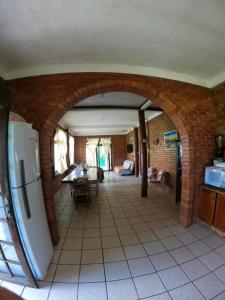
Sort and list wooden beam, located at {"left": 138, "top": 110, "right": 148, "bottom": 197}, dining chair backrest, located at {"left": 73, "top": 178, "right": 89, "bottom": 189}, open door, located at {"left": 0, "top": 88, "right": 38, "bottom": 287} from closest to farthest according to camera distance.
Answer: open door, located at {"left": 0, "top": 88, "right": 38, "bottom": 287}
dining chair backrest, located at {"left": 73, "top": 178, "right": 89, "bottom": 189}
wooden beam, located at {"left": 138, "top": 110, "right": 148, "bottom": 197}

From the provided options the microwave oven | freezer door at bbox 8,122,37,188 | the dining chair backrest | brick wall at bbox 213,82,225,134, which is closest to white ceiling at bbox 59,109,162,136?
the dining chair backrest

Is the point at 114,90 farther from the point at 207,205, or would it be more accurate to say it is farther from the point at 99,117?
the point at 99,117

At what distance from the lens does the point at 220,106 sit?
2.83 m

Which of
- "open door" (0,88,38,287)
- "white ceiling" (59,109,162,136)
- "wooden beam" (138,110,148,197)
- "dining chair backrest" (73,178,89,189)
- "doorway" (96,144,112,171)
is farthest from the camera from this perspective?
"doorway" (96,144,112,171)

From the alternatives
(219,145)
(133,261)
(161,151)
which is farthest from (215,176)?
(161,151)

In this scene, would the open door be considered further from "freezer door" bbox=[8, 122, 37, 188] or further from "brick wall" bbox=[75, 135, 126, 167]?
"brick wall" bbox=[75, 135, 126, 167]

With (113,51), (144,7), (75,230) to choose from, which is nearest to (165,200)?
(75,230)

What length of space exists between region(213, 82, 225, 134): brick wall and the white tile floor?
187 centimetres

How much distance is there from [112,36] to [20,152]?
5.47ft

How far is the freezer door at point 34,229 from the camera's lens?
1.57m

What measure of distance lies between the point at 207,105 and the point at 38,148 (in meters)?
3.08

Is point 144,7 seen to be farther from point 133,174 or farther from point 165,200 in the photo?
point 133,174

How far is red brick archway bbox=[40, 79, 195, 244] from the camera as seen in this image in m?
2.29

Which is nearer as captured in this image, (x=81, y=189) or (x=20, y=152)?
(x=20, y=152)
